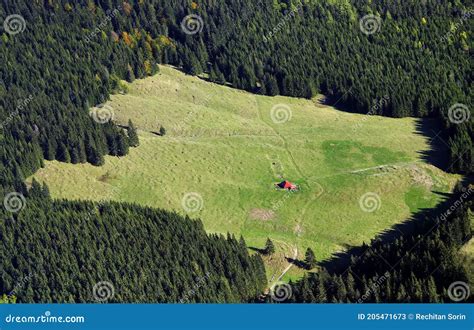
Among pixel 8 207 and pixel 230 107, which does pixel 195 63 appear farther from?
pixel 8 207

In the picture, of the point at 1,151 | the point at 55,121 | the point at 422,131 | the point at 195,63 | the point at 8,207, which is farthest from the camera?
the point at 195,63

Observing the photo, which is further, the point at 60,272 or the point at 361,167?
the point at 361,167

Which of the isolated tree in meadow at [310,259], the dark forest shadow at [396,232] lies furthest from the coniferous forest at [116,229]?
the isolated tree in meadow at [310,259]

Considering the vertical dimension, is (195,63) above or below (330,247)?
above

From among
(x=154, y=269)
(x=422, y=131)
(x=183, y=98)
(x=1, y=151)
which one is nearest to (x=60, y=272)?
(x=154, y=269)

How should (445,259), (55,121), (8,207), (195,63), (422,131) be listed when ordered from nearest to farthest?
(445,259), (8,207), (55,121), (422,131), (195,63)

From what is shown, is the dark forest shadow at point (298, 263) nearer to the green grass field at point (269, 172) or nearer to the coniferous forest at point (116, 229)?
the green grass field at point (269, 172)
